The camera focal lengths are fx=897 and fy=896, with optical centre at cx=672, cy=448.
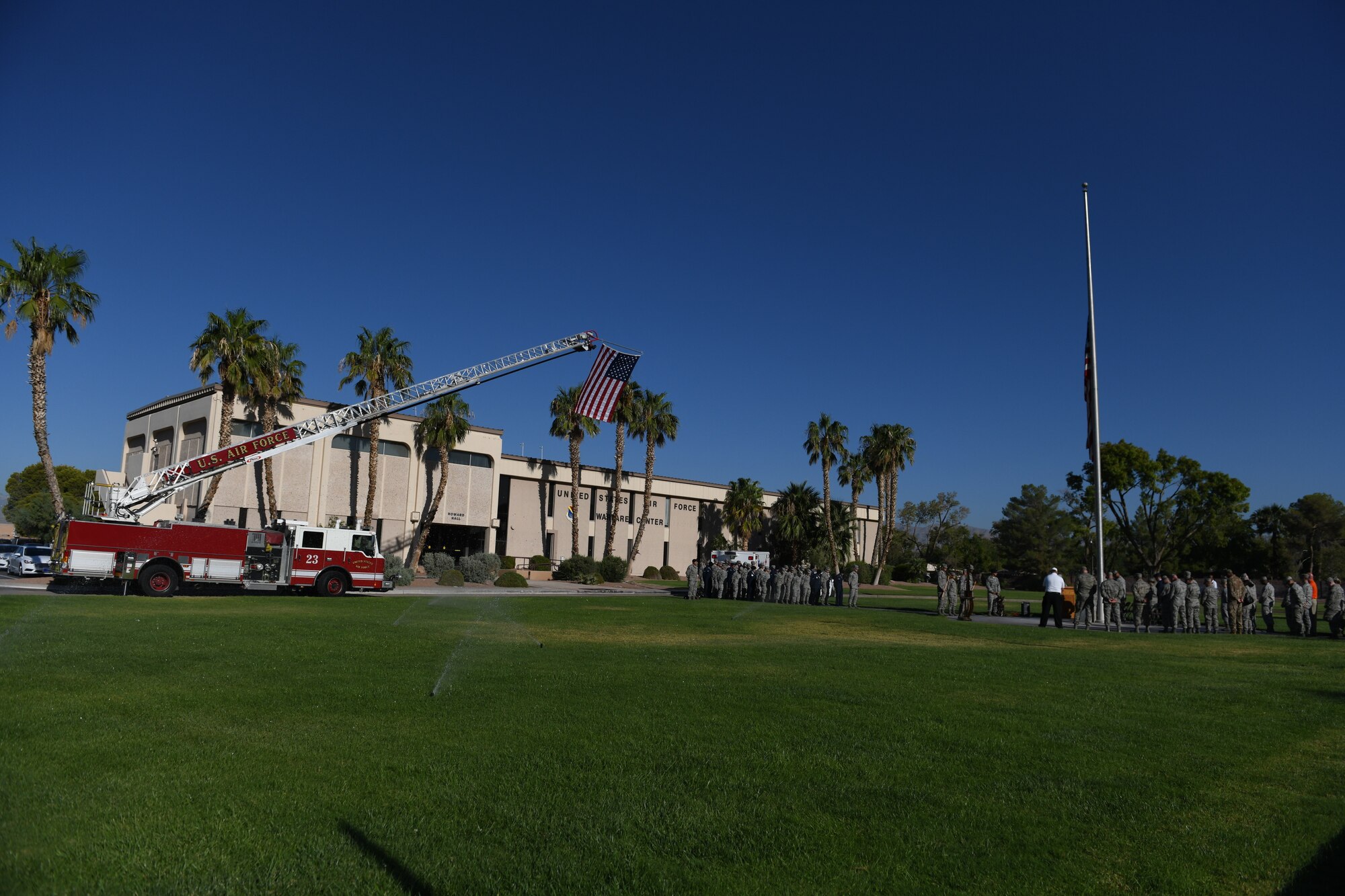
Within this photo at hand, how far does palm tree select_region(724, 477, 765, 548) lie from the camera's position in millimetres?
71125

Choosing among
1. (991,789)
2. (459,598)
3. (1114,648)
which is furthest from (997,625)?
(991,789)

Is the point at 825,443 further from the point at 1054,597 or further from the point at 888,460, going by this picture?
the point at 1054,597

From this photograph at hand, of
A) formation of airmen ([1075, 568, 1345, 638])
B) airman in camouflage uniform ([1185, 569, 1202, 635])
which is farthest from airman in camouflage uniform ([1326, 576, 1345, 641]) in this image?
airman in camouflage uniform ([1185, 569, 1202, 635])

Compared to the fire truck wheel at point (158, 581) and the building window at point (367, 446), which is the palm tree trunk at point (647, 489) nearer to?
the building window at point (367, 446)

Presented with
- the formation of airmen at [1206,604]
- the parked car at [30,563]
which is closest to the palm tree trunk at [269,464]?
the parked car at [30,563]

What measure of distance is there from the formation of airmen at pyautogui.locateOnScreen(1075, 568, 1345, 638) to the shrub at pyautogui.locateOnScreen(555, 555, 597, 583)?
3203 cm

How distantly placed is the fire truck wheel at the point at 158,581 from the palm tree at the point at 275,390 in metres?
17.4

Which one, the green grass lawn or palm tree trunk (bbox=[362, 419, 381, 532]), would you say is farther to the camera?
palm tree trunk (bbox=[362, 419, 381, 532])

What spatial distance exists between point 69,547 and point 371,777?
1003 inches

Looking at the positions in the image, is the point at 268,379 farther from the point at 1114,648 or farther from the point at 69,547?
the point at 1114,648

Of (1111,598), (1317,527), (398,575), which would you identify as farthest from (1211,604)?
(1317,527)

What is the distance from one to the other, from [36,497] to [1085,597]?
89837 mm

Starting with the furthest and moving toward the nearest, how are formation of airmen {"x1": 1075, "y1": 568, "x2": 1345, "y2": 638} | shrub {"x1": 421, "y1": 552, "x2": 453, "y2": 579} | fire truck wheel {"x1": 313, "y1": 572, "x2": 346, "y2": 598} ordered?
shrub {"x1": 421, "y1": 552, "x2": 453, "y2": 579} → fire truck wheel {"x1": 313, "y1": 572, "x2": 346, "y2": 598} → formation of airmen {"x1": 1075, "y1": 568, "x2": 1345, "y2": 638}

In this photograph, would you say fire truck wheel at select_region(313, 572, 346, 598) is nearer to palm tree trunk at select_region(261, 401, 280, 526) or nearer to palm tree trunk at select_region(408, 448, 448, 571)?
palm tree trunk at select_region(261, 401, 280, 526)
